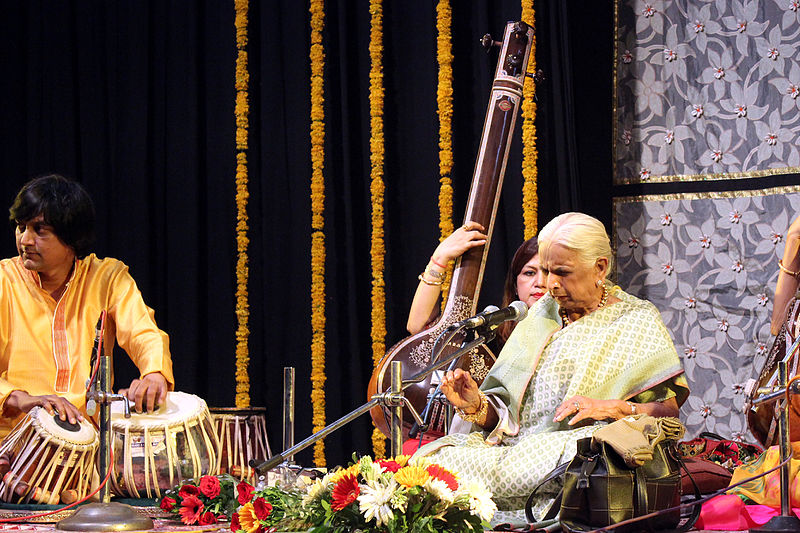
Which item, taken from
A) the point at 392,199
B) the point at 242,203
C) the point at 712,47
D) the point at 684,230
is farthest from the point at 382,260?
the point at 712,47

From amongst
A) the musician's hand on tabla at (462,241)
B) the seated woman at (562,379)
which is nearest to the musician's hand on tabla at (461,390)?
the seated woman at (562,379)

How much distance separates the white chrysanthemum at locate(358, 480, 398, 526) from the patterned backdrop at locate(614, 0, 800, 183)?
3.37 meters

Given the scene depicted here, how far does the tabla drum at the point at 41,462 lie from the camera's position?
3.76 metres

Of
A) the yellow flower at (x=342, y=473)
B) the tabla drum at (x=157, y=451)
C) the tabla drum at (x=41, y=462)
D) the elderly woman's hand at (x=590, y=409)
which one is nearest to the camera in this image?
the yellow flower at (x=342, y=473)

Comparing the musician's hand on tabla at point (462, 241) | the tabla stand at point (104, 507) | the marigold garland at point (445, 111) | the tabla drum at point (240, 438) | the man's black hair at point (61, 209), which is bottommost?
the tabla drum at point (240, 438)

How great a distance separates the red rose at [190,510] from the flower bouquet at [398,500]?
1.15 m

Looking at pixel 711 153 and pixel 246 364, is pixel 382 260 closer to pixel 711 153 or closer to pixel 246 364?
pixel 246 364

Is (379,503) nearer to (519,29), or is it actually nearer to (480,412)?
(480,412)

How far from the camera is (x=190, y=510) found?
337 cm

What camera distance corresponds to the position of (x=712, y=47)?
5.10m

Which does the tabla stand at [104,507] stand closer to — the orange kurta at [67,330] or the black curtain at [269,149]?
the orange kurta at [67,330]

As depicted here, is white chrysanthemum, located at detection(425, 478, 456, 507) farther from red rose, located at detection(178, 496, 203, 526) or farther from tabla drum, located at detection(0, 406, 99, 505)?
tabla drum, located at detection(0, 406, 99, 505)

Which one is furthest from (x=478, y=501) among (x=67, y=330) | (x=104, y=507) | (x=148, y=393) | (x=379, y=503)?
(x=67, y=330)

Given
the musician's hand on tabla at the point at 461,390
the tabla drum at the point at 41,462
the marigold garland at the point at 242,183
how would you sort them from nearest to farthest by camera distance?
the musician's hand on tabla at the point at 461,390 < the tabla drum at the point at 41,462 < the marigold garland at the point at 242,183
